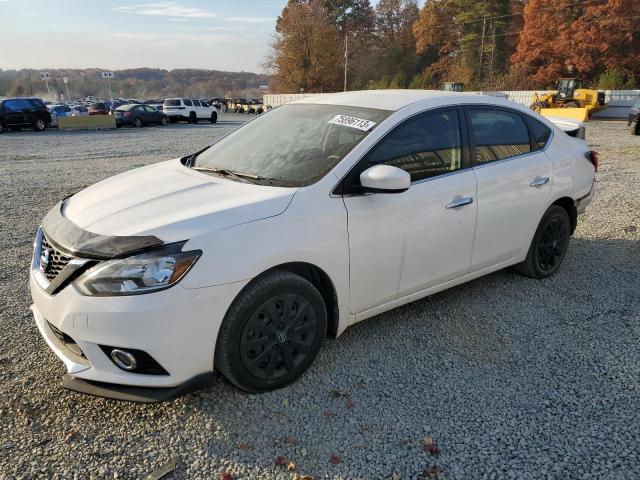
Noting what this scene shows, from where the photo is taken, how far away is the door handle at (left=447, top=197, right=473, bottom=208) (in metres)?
3.53

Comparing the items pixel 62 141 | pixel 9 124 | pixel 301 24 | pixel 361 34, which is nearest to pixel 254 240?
pixel 62 141

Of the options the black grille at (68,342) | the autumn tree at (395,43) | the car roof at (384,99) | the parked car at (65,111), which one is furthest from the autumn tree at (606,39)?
the black grille at (68,342)

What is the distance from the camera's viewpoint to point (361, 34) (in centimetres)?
8262

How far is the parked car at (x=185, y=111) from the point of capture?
32.8m

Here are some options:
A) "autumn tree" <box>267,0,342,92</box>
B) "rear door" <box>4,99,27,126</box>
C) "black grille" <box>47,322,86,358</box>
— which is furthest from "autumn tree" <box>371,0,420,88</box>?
"black grille" <box>47,322,86,358</box>

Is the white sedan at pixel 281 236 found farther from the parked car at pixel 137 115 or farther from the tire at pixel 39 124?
A: the parked car at pixel 137 115

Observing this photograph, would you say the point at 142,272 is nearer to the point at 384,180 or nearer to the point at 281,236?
the point at 281,236

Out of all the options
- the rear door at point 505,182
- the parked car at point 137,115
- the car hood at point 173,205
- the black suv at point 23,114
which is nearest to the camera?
the car hood at point 173,205

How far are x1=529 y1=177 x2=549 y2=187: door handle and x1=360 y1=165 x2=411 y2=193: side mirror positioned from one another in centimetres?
170

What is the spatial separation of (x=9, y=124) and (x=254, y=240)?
1035 inches

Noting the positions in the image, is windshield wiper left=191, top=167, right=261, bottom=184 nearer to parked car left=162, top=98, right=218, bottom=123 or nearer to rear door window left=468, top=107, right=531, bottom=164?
rear door window left=468, top=107, right=531, bottom=164

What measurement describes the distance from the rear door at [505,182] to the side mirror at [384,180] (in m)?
1.00

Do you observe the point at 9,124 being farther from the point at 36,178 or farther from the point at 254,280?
the point at 254,280

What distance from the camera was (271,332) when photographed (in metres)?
2.86
